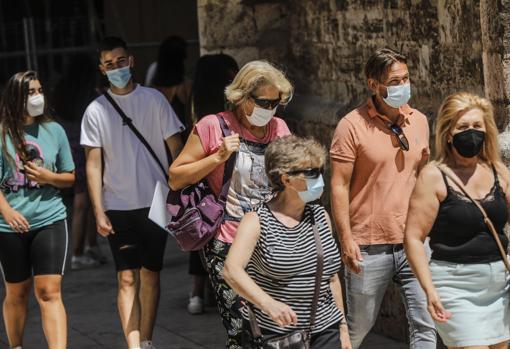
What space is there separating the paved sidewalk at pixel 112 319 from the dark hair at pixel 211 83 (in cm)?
138

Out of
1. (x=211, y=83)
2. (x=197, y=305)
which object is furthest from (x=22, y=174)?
(x=197, y=305)

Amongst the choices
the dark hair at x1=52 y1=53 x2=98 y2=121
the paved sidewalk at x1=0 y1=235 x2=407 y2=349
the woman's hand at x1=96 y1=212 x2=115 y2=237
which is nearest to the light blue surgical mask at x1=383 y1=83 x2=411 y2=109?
the woman's hand at x1=96 y1=212 x2=115 y2=237

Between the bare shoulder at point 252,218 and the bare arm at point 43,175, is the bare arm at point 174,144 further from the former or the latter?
the bare shoulder at point 252,218

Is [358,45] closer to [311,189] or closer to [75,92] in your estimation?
[75,92]

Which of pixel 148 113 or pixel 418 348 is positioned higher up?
pixel 148 113

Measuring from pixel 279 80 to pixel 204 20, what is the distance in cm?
370

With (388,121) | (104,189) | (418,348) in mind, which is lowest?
(418,348)

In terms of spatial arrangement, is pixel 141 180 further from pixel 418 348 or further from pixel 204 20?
pixel 204 20

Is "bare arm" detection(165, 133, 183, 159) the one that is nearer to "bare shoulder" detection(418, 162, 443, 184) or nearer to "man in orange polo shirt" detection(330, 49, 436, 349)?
"man in orange polo shirt" detection(330, 49, 436, 349)

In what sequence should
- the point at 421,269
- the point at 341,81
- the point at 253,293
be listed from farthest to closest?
the point at 341,81, the point at 421,269, the point at 253,293

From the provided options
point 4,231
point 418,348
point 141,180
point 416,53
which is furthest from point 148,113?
point 418,348

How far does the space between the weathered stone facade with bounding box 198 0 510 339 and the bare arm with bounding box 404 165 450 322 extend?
1197mm

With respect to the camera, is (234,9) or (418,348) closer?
(418,348)

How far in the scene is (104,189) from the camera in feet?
23.6
